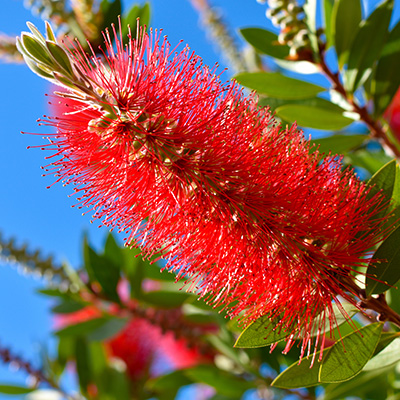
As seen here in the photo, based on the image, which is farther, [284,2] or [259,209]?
[284,2]

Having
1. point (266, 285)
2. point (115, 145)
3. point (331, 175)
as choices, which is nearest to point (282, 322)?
point (266, 285)

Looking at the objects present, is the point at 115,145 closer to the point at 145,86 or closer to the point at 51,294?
the point at 145,86

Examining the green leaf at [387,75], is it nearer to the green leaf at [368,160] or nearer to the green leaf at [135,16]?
the green leaf at [368,160]

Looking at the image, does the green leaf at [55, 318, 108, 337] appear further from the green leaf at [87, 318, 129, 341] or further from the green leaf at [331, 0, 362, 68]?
the green leaf at [331, 0, 362, 68]

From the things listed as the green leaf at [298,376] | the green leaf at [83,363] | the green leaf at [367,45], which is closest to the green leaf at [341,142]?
the green leaf at [367,45]

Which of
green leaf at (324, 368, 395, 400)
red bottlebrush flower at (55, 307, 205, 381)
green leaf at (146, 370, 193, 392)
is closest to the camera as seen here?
green leaf at (324, 368, 395, 400)

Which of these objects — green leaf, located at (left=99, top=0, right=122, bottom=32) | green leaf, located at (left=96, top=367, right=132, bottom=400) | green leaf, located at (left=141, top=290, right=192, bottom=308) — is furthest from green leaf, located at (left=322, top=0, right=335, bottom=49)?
green leaf, located at (left=96, top=367, right=132, bottom=400)
